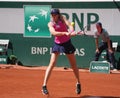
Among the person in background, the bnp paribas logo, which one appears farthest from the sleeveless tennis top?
the bnp paribas logo

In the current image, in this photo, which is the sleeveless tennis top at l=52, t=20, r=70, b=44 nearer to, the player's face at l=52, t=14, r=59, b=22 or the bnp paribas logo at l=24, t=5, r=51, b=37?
the player's face at l=52, t=14, r=59, b=22

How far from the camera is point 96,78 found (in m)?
11.8

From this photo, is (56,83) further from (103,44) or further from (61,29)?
(103,44)

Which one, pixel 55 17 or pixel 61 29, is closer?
pixel 55 17

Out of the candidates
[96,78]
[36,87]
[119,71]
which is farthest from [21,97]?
[119,71]

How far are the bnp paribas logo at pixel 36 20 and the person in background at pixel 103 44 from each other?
1837 mm

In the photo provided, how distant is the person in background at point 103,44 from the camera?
43.5 feet

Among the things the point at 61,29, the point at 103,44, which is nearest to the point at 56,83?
the point at 61,29

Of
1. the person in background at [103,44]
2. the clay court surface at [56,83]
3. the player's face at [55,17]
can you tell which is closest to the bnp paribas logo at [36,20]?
the clay court surface at [56,83]

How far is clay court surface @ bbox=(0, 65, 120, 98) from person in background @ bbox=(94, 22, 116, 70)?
0.66 metres

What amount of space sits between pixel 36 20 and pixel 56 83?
4.44 metres

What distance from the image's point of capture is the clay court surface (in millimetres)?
8883

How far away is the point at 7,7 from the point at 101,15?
331cm

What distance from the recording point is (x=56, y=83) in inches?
419
